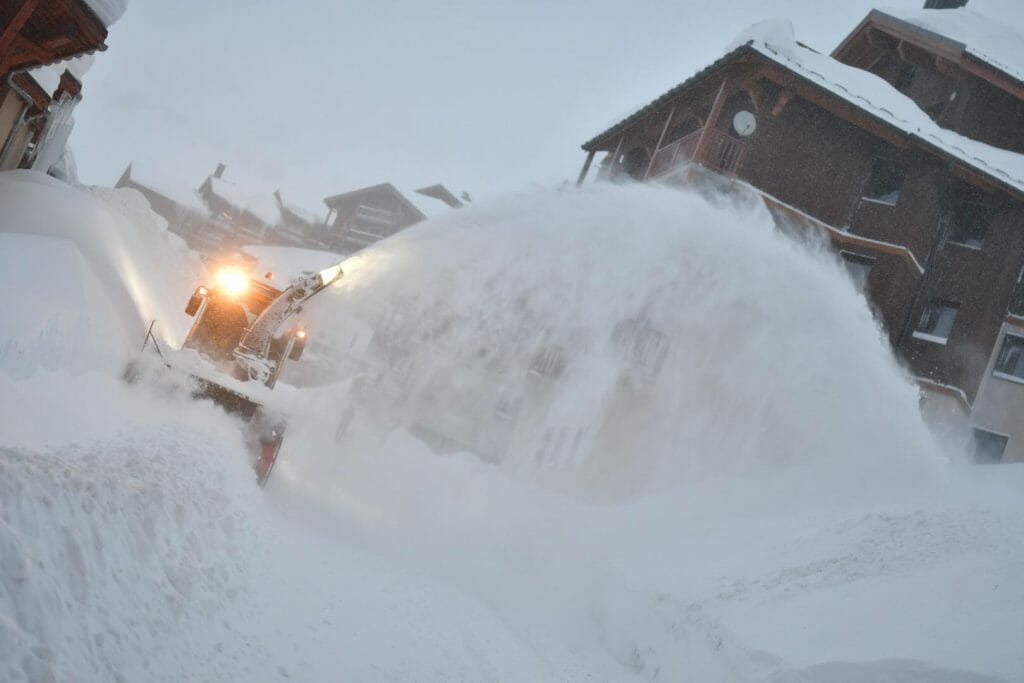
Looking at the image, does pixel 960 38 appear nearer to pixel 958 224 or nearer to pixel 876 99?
pixel 876 99

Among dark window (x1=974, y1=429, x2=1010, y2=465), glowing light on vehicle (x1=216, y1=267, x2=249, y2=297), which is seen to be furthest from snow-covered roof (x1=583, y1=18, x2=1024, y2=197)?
glowing light on vehicle (x1=216, y1=267, x2=249, y2=297)

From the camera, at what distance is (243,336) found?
8852 millimetres

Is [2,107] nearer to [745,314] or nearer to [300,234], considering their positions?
[745,314]

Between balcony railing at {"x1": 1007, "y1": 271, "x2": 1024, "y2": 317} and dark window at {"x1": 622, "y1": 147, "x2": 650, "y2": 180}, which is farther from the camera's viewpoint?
dark window at {"x1": 622, "y1": 147, "x2": 650, "y2": 180}

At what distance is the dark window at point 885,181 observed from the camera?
17.0 metres

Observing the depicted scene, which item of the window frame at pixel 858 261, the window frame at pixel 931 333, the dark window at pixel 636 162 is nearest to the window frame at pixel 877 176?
the window frame at pixel 858 261

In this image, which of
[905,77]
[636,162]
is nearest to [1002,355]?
[905,77]

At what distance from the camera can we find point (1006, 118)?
61.0 feet

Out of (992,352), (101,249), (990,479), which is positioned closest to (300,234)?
(101,249)

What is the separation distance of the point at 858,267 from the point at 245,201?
4076 cm

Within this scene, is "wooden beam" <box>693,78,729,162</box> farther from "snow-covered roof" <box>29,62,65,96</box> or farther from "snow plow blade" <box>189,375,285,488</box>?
"snow-covered roof" <box>29,62,65,96</box>

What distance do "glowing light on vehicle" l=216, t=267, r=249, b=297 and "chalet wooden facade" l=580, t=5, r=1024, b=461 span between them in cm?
1132

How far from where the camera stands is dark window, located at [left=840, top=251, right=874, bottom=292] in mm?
16719

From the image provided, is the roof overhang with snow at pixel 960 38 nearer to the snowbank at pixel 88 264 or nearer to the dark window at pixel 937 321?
the dark window at pixel 937 321
